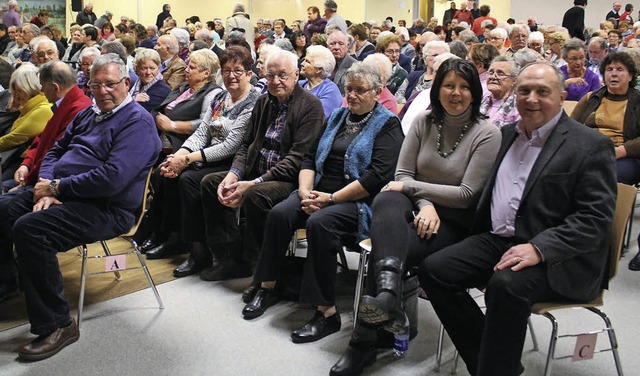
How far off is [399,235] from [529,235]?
0.48 m

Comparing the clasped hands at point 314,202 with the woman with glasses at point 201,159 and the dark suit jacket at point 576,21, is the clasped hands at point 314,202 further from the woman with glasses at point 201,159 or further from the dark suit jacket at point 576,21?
the dark suit jacket at point 576,21

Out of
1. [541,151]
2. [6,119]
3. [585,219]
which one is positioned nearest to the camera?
[585,219]

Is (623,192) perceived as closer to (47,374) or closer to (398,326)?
(398,326)

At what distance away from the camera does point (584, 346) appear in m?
2.16

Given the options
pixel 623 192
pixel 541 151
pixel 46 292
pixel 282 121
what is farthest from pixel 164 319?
pixel 623 192

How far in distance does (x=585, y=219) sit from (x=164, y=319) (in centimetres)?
196

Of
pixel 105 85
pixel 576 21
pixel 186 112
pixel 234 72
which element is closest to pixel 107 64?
pixel 105 85

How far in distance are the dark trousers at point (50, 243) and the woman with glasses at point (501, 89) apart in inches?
82.4

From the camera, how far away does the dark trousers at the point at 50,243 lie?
8.76 feet

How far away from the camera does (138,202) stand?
3.09m

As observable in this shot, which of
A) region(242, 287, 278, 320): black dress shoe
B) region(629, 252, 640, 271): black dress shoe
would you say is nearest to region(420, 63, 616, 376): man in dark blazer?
region(242, 287, 278, 320): black dress shoe

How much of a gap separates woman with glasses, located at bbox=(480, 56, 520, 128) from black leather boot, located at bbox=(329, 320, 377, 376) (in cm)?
153

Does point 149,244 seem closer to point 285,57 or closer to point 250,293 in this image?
point 250,293

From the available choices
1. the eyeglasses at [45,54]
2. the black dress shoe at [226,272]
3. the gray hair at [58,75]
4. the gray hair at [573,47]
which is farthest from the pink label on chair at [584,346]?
the eyeglasses at [45,54]
